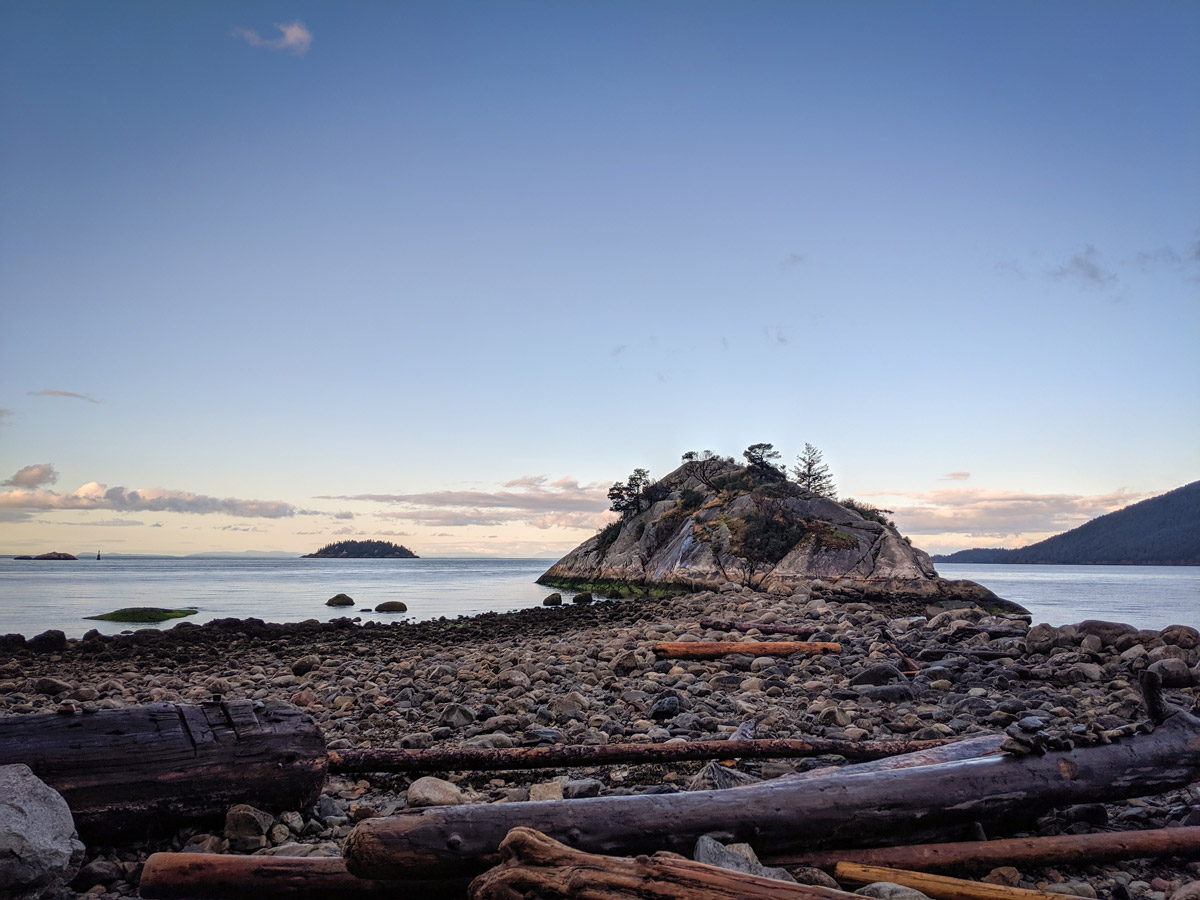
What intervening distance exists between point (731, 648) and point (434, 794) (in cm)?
711

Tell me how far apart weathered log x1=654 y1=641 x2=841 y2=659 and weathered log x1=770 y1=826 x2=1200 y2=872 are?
713 centimetres

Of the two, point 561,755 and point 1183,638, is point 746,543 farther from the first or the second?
point 561,755

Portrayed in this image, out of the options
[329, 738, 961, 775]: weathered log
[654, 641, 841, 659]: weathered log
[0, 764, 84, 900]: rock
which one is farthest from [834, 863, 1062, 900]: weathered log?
[654, 641, 841, 659]: weathered log

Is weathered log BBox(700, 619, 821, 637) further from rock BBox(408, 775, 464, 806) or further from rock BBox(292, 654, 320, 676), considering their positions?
rock BBox(408, 775, 464, 806)

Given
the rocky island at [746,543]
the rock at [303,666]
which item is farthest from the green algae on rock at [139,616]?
the rocky island at [746,543]

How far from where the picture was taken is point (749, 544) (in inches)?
1405

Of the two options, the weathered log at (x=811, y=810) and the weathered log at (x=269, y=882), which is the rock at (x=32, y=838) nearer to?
the weathered log at (x=269, y=882)

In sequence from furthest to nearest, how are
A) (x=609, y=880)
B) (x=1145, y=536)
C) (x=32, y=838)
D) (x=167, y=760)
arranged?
(x=1145, y=536) < (x=167, y=760) < (x=32, y=838) < (x=609, y=880)

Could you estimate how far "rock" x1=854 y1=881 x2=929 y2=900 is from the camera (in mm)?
3148

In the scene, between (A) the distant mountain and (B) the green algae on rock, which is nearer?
(B) the green algae on rock

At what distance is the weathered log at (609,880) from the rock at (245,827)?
6.89ft

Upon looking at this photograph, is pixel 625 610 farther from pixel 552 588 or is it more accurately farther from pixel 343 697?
pixel 552 588

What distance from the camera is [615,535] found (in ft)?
171

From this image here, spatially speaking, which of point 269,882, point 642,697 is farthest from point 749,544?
point 269,882
